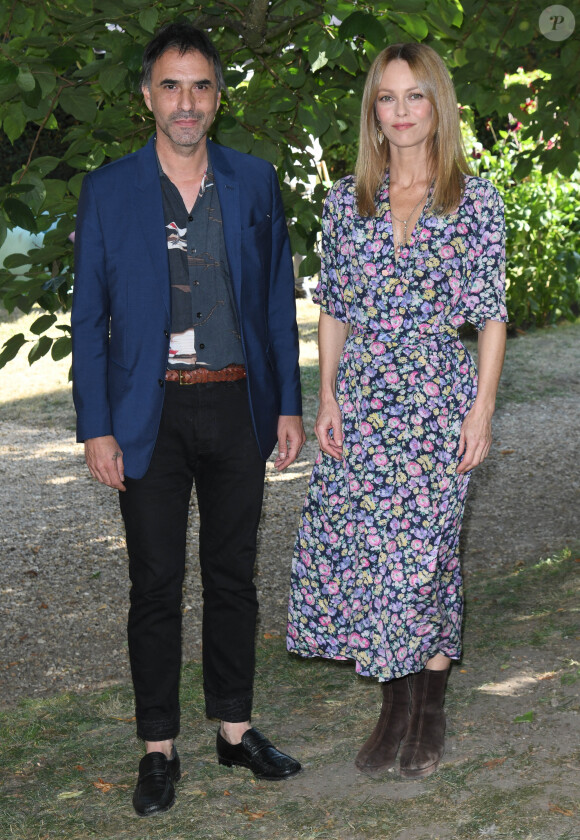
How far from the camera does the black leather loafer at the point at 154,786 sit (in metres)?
3.43

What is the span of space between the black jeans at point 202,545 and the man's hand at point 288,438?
0.43 ft

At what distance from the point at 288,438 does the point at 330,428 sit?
0.48 feet

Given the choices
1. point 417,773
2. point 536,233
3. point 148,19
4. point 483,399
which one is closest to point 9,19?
point 148,19

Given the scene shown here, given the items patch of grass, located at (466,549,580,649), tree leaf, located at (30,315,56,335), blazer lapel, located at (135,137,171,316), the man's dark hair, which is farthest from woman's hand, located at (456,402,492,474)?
tree leaf, located at (30,315,56,335)

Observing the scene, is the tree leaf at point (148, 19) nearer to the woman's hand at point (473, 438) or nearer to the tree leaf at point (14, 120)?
the tree leaf at point (14, 120)

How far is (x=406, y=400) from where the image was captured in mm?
3322

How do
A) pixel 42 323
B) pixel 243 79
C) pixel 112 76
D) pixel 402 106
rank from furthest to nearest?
pixel 243 79
pixel 42 323
pixel 112 76
pixel 402 106

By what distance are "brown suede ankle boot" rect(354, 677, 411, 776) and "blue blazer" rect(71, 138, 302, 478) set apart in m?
0.95

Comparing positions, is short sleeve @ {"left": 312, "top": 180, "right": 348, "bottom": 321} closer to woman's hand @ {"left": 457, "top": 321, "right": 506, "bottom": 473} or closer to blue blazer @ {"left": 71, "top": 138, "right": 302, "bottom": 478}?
blue blazer @ {"left": 71, "top": 138, "right": 302, "bottom": 478}

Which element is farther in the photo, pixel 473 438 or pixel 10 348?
pixel 10 348

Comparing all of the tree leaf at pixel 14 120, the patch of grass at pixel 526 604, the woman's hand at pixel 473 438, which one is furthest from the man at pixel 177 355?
the patch of grass at pixel 526 604

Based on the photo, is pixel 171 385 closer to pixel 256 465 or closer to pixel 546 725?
pixel 256 465

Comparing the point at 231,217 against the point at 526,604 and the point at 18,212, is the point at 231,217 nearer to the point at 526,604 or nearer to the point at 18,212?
the point at 18,212

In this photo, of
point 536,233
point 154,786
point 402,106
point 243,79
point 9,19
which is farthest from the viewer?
point 536,233
